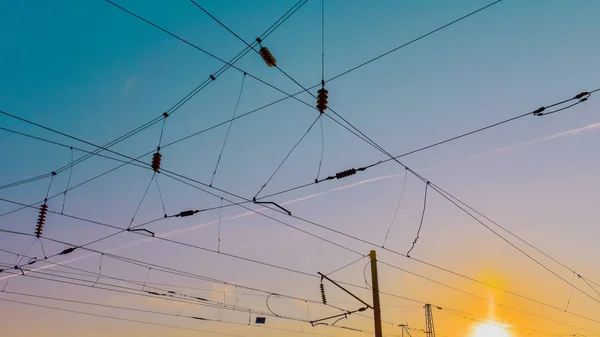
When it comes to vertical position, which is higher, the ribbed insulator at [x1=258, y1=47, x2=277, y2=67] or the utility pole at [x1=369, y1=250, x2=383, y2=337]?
the ribbed insulator at [x1=258, y1=47, x2=277, y2=67]

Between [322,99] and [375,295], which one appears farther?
[375,295]

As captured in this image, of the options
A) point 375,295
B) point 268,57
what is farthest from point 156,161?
point 375,295

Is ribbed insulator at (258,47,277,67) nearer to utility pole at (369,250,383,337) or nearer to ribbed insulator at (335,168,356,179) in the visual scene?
ribbed insulator at (335,168,356,179)

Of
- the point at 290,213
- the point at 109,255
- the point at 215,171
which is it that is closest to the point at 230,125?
the point at 215,171

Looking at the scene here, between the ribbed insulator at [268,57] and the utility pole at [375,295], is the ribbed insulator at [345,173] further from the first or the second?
the utility pole at [375,295]

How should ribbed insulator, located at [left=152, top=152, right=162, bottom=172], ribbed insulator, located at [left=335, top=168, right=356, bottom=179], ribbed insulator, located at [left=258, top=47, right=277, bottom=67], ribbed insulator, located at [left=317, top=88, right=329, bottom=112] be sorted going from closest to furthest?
ribbed insulator, located at [left=258, top=47, right=277, bottom=67] < ribbed insulator, located at [left=317, top=88, right=329, bottom=112] < ribbed insulator, located at [left=335, top=168, right=356, bottom=179] < ribbed insulator, located at [left=152, top=152, right=162, bottom=172]

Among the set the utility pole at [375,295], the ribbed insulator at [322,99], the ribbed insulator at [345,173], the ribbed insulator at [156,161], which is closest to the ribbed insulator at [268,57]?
the ribbed insulator at [322,99]

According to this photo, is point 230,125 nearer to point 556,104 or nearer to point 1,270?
point 556,104

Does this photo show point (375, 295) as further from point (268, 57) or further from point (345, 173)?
point (268, 57)

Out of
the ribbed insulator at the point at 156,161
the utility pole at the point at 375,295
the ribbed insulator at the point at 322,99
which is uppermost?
the ribbed insulator at the point at 322,99

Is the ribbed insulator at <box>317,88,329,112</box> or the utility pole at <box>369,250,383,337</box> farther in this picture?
the utility pole at <box>369,250,383,337</box>

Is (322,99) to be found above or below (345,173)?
above

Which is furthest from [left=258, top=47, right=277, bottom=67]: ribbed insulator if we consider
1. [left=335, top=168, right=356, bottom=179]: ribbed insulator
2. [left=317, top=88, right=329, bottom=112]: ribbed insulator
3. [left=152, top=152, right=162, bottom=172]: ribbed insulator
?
[left=152, top=152, right=162, bottom=172]: ribbed insulator

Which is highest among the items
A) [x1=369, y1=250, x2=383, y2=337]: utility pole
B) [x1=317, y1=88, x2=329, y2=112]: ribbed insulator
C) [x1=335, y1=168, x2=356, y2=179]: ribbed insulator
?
[x1=317, y1=88, x2=329, y2=112]: ribbed insulator
